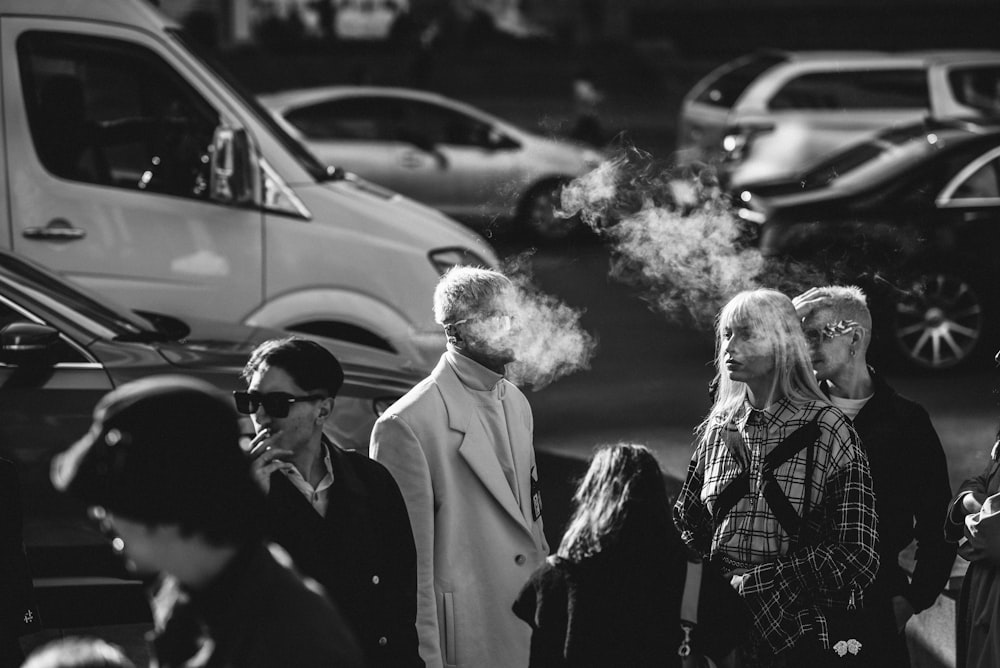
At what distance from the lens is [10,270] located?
5.75 meters

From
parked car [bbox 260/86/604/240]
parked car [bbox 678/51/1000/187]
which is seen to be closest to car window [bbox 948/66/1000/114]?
parked car [bbox 678/51/1000/187]

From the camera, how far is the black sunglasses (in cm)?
354

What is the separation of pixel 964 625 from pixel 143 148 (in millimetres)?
5166

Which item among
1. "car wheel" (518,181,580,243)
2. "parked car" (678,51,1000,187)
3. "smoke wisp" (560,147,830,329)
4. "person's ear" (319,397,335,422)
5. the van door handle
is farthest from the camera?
"car wheel" (518,181,580,243)

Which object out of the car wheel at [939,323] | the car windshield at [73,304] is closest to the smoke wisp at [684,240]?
the car wheel at [939,323]

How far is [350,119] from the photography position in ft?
52.5

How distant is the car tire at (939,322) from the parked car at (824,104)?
217 inches

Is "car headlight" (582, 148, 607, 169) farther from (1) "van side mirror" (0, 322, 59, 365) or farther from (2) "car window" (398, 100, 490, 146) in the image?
(1) "van side mirror" (0, 322, 59, 365)

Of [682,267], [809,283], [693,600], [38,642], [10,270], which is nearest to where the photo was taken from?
[693,600]

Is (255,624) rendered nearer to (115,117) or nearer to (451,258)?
(451,258)

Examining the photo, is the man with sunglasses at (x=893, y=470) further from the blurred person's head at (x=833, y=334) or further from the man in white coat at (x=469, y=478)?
the man in white coat at (x=469, y=478)

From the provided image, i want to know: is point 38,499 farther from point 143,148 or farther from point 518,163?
point 518,163

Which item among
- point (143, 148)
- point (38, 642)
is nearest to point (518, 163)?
point (143, 148)

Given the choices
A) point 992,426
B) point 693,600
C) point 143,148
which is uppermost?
point 143,148
